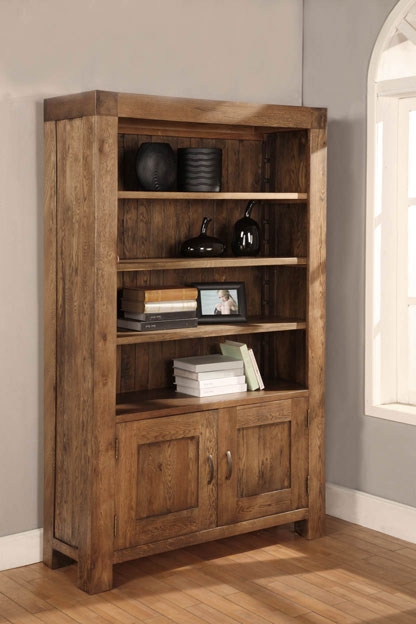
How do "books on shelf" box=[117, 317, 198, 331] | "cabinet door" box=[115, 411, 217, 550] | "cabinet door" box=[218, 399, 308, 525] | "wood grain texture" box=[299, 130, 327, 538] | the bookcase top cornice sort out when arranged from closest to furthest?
the bookcase top cornice → "cabinet door" box=[115, 411, 217, 550] → "books on shelf" box=[117, 317, 198, 331] → "cabinet door" box=[218, 399, 308, 525] → "wood grain texture" box=[299, 130, 327, 538]

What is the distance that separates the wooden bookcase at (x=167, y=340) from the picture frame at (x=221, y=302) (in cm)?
9

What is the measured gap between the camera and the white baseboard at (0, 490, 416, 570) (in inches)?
160

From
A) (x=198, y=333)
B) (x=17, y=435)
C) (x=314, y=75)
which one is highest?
(x=314, y=75)

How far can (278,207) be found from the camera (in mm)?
4695

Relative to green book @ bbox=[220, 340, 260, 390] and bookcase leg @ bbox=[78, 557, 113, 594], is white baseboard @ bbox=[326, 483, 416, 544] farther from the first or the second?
bookcase leg @ bbox=[78, 557, 113, 594]

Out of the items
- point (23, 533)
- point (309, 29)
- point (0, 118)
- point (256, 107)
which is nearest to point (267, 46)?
point (309, 29)

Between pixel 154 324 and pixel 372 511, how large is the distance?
4.90 ft

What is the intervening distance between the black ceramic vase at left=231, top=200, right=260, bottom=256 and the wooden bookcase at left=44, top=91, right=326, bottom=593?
0.17m

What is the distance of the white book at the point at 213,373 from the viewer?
4.22 metres

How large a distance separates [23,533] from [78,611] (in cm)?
59

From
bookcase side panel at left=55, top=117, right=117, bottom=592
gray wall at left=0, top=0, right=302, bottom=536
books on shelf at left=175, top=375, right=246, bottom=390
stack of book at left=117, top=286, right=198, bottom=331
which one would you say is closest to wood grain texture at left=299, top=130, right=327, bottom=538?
books on shelf at left=175, top=375, right=246, bottom=390

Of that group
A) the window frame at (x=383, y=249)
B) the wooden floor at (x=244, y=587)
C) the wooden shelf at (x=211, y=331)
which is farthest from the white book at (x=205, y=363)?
the wooden floor at (x=244, y=587)

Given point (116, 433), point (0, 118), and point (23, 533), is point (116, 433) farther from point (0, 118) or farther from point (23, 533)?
point (0, 118)

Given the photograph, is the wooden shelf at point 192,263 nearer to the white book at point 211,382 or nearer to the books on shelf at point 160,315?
the books on shelf at point 160,315
